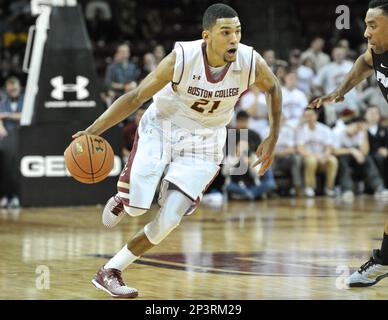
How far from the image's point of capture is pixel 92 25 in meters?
18.8

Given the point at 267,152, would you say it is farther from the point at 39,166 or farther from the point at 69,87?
the point at 69,87

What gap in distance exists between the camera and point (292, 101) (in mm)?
15188

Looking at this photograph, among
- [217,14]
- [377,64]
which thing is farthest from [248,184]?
[217,14]

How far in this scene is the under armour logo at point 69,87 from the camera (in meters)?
13.1

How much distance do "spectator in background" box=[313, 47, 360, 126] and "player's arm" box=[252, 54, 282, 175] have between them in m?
9.57

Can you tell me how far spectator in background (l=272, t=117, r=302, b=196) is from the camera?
14.9 meters

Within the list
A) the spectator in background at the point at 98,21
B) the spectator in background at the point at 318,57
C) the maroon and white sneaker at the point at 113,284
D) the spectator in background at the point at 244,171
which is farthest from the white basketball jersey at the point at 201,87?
the spectator in background at the point at 98,21

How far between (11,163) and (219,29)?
7.90 m

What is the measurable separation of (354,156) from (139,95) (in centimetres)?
989

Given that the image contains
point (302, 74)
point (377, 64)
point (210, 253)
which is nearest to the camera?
point (377, 64)

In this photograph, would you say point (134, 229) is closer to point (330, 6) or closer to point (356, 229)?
point (356, 229)

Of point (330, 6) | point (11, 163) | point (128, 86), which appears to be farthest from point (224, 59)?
point (330, 6)

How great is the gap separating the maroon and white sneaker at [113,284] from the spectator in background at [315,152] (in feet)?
30.5

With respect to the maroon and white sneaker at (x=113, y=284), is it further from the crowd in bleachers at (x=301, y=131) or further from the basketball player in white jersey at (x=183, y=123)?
the crowd in bleachers at (x=301, y=131)
